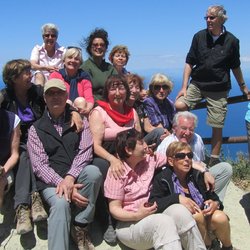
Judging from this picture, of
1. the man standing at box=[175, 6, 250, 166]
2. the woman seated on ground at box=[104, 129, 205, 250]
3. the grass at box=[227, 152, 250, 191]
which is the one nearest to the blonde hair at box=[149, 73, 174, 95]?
the man standing at box=[175, 6, 250, 166]

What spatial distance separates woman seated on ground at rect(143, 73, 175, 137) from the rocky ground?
1.61 metres

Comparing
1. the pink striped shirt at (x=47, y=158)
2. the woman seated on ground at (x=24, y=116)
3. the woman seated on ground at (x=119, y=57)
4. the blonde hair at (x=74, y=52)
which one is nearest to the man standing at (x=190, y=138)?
the pink striped shirt at (x=47, y=158)

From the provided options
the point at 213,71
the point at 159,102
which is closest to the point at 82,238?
the point at 159,102

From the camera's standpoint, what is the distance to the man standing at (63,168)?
4.29 m

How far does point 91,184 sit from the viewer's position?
4.45 metres

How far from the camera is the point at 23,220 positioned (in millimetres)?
4609

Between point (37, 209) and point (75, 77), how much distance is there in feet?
8.05

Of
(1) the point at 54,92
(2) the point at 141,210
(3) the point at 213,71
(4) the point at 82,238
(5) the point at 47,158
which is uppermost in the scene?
(3) the point at 213,71

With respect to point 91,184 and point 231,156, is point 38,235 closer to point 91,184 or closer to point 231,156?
point 91,184

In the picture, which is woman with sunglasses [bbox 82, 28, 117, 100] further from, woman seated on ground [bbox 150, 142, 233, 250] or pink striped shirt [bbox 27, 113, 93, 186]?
woman seated on ground [bbox 150, 142, 233, 250]

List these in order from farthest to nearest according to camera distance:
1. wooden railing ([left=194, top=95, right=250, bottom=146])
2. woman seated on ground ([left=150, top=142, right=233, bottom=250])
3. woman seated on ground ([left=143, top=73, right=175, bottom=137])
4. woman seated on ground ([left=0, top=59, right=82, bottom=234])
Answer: wooden railing ([left=194, top=95, right=250, bottom=146])
woman seated on ground ([left=143, top=73, right=175, bottom=137])
woman seated on ground ([left=0, top=59, right=82, bottom=234])
woman seated on ground ([left=150, top=142, right=233, bottom=250])

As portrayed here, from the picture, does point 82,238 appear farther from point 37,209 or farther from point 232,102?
point 232,102

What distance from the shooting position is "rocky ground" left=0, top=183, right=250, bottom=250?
4.75 metres

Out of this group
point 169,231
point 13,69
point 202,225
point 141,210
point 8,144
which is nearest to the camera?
point 169,231
